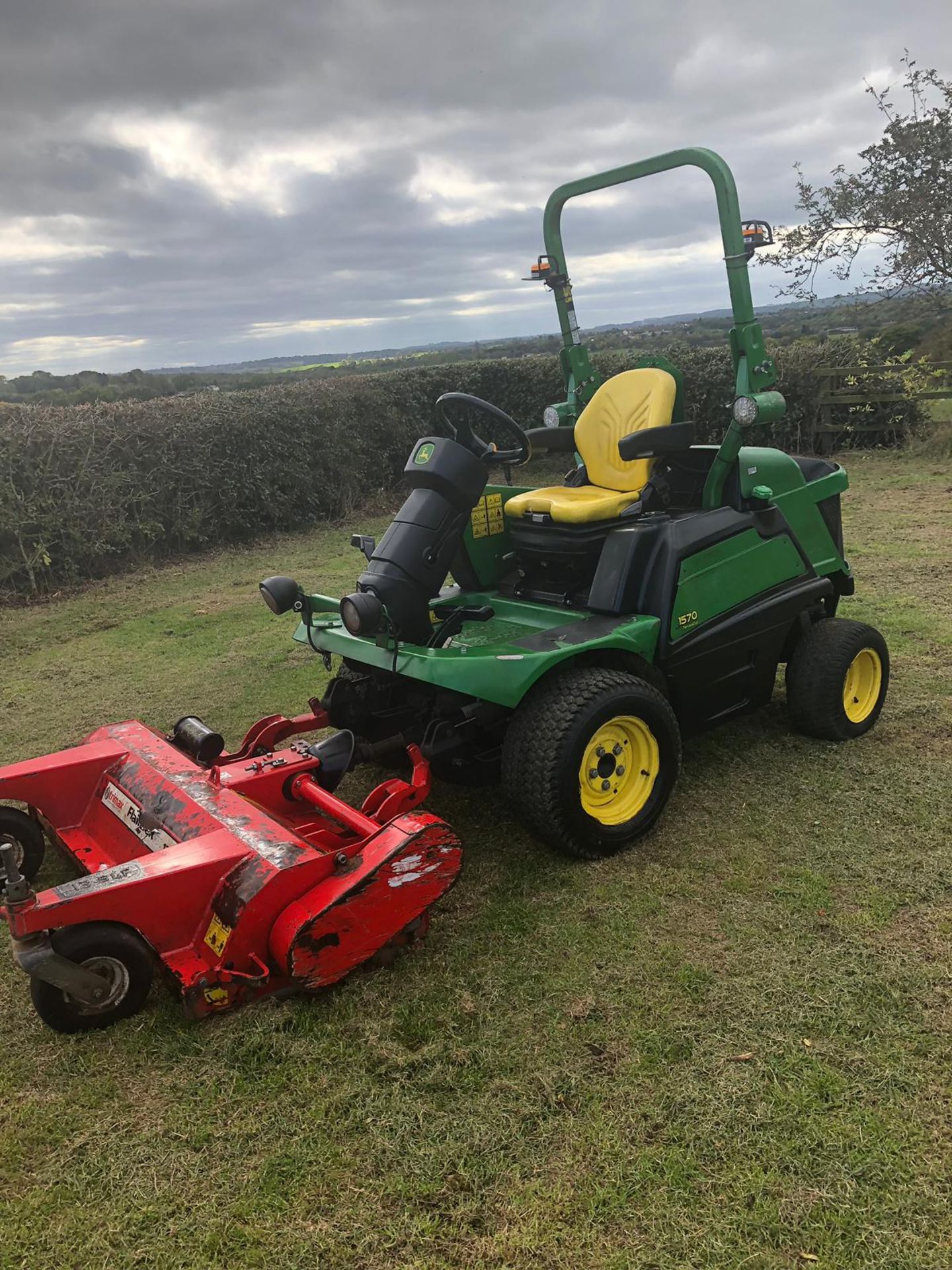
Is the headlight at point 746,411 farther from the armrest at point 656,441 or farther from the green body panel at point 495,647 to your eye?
the green body panel at point 495,647

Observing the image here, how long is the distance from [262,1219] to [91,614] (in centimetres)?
657

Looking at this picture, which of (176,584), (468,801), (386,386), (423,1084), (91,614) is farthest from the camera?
(386,386)

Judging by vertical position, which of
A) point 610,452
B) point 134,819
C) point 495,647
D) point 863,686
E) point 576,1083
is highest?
point 610,452

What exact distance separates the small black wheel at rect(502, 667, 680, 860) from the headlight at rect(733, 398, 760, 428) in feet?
3.94

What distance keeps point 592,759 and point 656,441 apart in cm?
143

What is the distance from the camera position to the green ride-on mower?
336cm

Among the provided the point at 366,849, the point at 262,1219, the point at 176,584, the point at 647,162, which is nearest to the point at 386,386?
the point at 176,584

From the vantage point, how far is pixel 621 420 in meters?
4.32

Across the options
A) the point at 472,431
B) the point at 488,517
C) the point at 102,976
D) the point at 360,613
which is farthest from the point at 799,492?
the point at 102,976

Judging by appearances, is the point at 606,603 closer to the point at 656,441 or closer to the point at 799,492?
the point at 656,441

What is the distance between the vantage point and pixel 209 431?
9703 millimetres

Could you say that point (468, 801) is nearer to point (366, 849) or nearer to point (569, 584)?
point (569, 584)

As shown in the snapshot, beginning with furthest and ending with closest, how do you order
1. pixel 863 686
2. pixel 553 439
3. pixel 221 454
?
pixel 221 454, pixel 553 439, pixel 863 686

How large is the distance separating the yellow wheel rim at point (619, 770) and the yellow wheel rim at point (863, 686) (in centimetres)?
134
